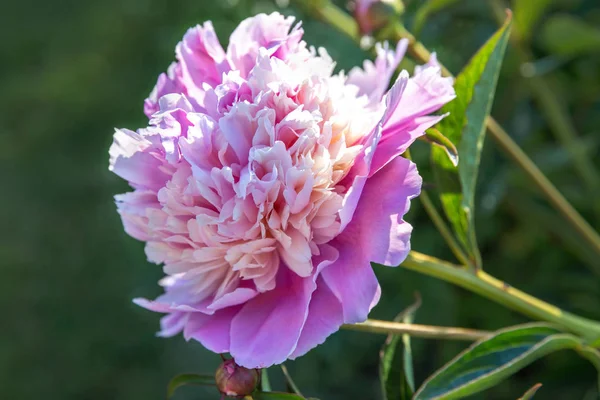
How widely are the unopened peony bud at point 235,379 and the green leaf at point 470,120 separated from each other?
0.19 meters

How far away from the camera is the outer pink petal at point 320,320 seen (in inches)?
16.4

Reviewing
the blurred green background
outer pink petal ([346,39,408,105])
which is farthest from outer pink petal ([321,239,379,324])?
the blurred green background

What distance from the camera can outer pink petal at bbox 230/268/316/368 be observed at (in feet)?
1.36

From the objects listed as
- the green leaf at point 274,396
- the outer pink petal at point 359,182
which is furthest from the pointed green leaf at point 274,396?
the outer pink petal at point 359,182

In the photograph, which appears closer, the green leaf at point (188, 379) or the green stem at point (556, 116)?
the green leaf at point (188, 379)

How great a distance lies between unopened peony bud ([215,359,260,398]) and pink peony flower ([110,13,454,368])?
0.02 m

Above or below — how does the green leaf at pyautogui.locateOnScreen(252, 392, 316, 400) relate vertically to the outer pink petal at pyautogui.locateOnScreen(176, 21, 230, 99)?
below

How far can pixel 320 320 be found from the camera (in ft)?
1.41

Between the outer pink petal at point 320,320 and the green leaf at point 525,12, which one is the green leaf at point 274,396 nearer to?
the outer pink petal at point 320,320

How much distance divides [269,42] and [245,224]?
0.12 meters

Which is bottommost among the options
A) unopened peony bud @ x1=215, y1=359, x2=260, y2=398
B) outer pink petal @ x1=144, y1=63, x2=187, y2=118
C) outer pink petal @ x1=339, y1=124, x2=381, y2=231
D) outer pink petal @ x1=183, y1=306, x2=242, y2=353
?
unopened peony bud @ x1=215, y1=359, x2=260, y2=398

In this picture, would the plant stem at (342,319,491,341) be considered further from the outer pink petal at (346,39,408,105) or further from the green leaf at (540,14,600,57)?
the green leaf at (540,14,600,57)

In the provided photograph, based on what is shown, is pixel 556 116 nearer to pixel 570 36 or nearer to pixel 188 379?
pixel 570 36

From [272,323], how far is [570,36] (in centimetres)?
61
